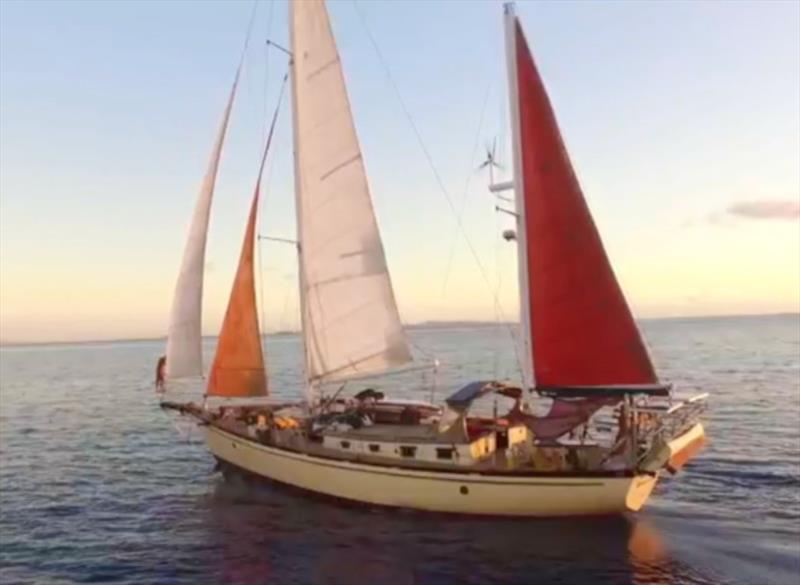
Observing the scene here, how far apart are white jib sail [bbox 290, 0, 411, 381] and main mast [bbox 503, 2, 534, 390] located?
18.5 feet

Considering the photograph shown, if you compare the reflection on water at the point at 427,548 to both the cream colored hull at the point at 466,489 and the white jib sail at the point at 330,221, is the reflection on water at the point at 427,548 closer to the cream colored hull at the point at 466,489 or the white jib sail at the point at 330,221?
the cream colored hull at the point at 466,489

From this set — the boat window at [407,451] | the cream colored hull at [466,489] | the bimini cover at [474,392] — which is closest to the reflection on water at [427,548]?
the cream colored hull at [466,489]

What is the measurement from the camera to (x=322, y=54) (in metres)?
26.0

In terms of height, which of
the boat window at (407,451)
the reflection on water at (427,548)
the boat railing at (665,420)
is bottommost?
the reflection on water at (427,548)

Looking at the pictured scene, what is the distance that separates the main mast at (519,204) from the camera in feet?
76.3

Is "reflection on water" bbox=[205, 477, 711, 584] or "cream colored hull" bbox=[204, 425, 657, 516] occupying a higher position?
"cream colored hull" bbox=[204, 425, 657, 516]

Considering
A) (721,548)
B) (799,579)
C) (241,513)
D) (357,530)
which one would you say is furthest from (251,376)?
(799,579)

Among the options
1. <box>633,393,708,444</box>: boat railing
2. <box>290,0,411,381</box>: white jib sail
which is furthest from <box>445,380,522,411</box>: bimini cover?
<box>633,393,708,444</box>: boat railing

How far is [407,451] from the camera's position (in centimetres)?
2391

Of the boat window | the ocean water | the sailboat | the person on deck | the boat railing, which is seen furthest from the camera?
the person on deck

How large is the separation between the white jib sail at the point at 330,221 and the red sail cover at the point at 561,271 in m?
6.18

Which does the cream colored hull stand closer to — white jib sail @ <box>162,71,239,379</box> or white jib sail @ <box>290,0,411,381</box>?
white jib sail @ <box>290,0,411,381</box>

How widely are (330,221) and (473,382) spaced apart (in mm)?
7438

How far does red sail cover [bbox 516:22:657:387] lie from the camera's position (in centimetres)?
2275
